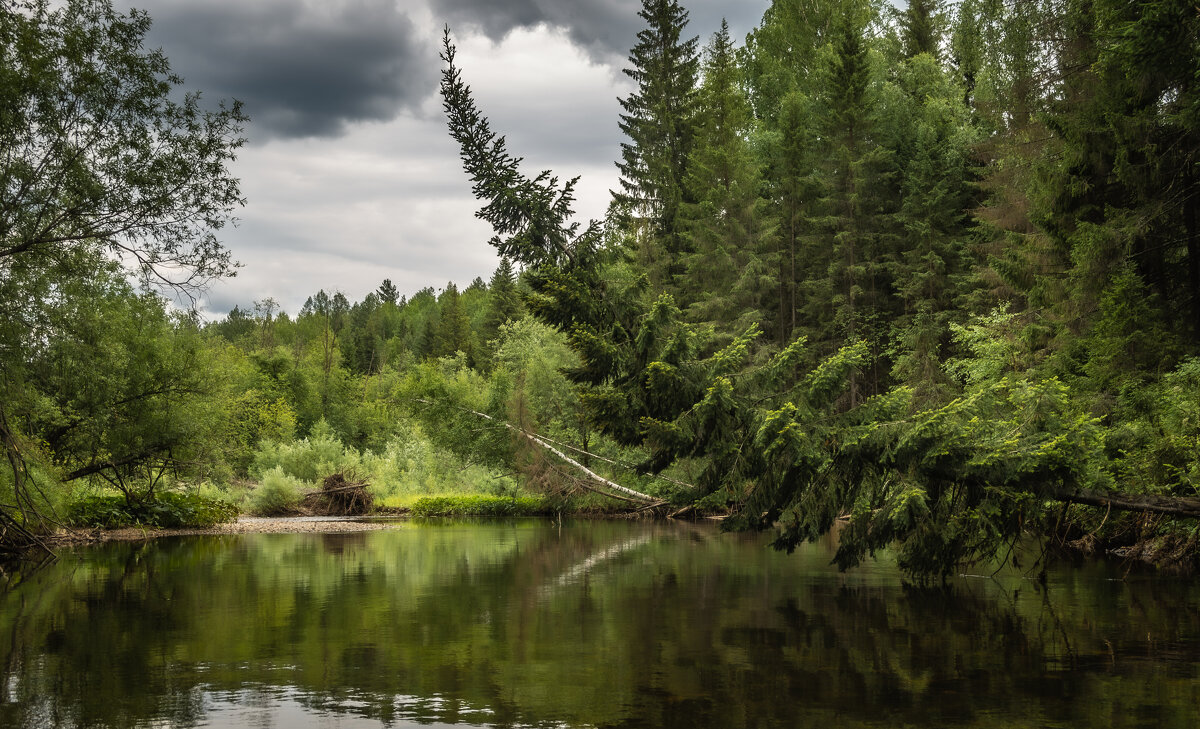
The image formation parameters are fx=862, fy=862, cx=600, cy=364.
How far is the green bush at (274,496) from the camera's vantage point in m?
32.8

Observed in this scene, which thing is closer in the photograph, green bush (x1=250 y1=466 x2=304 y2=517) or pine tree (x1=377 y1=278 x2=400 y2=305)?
green bush (x1=250 y1=466 x2=304 y2=517)

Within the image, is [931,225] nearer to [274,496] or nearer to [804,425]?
[804,425]

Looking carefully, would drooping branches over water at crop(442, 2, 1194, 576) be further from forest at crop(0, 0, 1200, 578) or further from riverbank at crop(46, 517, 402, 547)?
riverbank at crop(46, 517, 402, 547)

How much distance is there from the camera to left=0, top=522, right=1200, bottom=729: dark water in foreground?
6.08m

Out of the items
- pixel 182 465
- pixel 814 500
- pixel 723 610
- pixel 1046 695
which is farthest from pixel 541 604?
pixel 182 465

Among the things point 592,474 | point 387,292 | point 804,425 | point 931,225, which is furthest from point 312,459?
point 387,292

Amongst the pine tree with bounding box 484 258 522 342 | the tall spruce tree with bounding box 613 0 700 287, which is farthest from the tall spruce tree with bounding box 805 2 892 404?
the pine tree with bounding box 484 258 522 342

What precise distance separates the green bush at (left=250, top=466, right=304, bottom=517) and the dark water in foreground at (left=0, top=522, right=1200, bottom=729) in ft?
58.0

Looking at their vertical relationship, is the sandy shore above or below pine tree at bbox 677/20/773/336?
below

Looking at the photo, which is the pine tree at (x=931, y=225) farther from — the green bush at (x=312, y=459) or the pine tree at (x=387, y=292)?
the pine tree at (x=387, y=292)

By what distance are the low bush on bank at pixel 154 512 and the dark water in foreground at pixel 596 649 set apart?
1143 centimetres

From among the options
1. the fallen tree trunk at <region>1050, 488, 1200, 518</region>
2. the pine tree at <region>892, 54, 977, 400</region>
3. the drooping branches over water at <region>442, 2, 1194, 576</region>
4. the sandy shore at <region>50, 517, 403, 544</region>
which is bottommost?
the sandy shore at <region>50, 517, 403, 544</region>

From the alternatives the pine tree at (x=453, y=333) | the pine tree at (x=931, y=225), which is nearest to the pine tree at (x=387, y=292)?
the pine tree at (x=453, y=333)

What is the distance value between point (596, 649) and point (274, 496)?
90.8 feet
